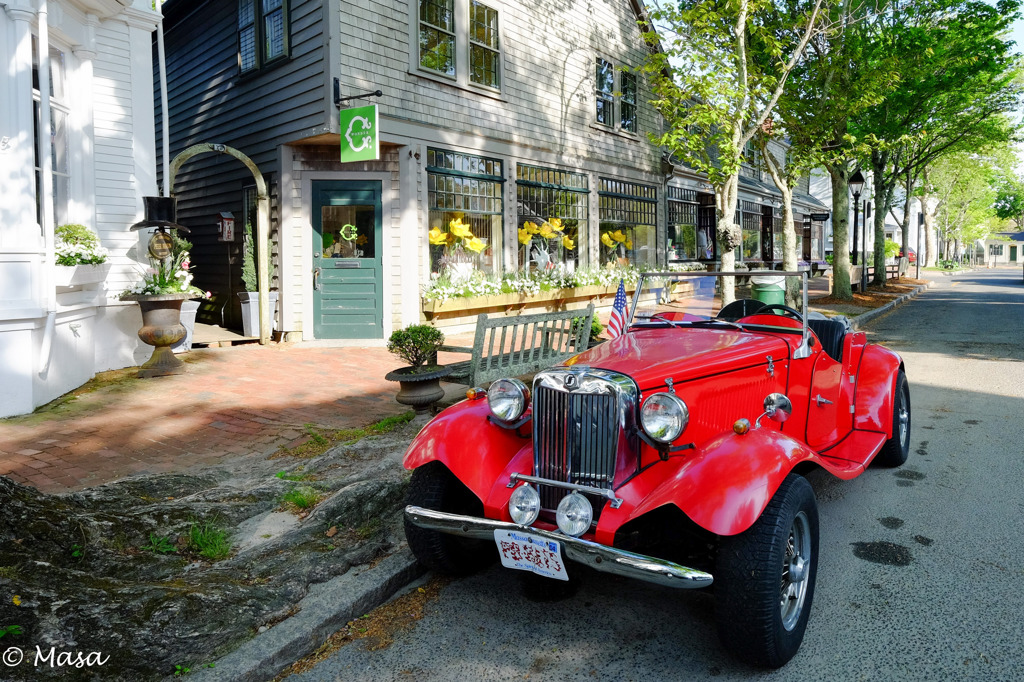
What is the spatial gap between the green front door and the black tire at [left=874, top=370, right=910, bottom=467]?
26.6 ft

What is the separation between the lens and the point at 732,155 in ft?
44.1

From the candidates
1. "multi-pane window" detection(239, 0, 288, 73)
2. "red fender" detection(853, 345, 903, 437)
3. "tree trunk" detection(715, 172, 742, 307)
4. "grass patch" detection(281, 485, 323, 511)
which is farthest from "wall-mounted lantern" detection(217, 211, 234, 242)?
"red fender" detection(853, 345, 903, 437)

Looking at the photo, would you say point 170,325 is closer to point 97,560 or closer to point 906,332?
point 97,560

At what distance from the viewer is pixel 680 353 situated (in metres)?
3.88

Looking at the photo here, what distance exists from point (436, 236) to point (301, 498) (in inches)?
332

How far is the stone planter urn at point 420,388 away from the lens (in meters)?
6.66

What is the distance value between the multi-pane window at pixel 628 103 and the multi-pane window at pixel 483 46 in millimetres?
4902

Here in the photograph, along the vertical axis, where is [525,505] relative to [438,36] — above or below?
below

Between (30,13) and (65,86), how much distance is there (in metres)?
1.58

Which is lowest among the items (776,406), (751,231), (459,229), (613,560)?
(613,560)

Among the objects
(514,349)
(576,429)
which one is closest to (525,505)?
(576,429)

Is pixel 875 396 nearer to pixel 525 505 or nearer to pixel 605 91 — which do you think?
pixel 525 505

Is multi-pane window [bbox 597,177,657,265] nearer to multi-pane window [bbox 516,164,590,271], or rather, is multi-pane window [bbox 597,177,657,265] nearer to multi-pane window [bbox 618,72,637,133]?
multi-pane window [bbox 516,164,590,271]

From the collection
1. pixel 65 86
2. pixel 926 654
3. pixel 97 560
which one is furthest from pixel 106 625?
pixel 65 86
